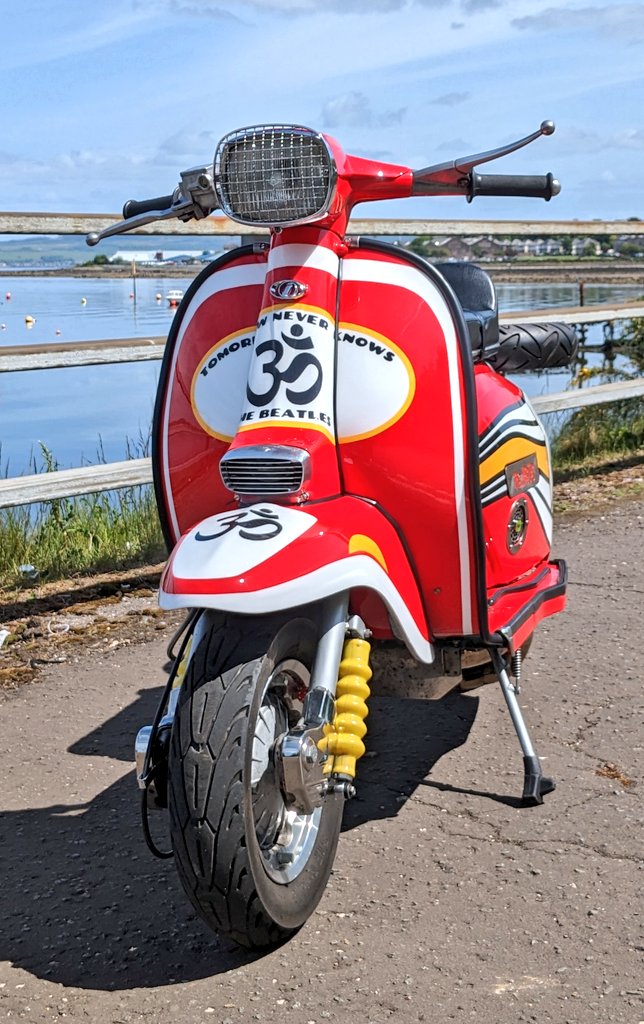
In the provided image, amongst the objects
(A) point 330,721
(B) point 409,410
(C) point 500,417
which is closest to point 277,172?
(B) point 409,410

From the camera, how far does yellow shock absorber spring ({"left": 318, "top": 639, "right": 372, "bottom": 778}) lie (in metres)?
2.59

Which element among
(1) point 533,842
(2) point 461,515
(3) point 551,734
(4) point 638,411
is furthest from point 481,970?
(4) point 638,411

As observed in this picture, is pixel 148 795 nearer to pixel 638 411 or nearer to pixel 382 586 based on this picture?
pixel 382 586

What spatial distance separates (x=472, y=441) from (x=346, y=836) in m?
1.00

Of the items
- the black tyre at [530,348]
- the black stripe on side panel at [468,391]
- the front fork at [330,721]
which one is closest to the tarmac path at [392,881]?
Answer: the front fork at [330,721]

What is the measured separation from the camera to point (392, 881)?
2.87 meters

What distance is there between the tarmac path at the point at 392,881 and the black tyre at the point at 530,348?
1027 millimetres

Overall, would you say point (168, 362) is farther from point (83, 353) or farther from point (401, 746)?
point (83, 353)

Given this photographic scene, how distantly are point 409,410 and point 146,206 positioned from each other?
0.98 meters

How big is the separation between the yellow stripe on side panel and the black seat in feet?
0.87

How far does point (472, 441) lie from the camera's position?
2.96m

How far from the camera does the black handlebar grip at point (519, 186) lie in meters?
3.20

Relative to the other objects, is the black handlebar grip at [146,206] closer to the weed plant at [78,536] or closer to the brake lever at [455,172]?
the brake lever at [455,172]

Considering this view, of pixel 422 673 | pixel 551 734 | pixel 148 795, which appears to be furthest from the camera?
pixel 551 734
